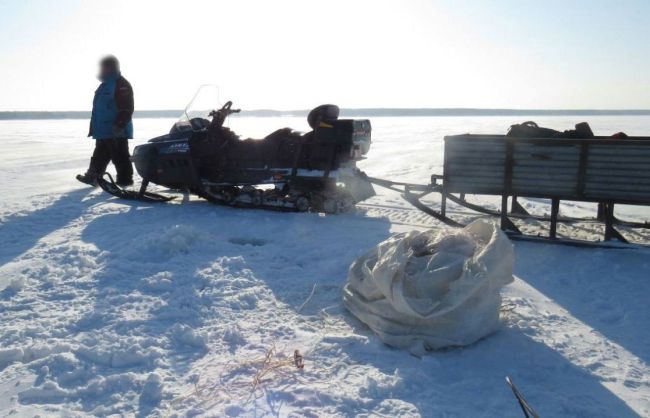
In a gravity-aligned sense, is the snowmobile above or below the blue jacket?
below

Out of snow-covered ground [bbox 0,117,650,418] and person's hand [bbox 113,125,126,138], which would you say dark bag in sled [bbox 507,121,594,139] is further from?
person's hand [bbox 113,125,126,138]

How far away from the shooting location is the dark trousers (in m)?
8.85

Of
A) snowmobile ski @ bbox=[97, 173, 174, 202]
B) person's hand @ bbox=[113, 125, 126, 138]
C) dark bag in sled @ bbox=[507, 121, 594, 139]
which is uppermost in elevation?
dark bag in sled @ bbox=[507, 121, 594, 139]

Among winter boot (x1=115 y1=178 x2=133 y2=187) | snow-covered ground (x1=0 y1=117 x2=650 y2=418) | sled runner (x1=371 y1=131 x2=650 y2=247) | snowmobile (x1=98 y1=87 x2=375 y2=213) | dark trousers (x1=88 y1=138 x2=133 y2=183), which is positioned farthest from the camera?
winter boot (x1=115 y1=178 x2=133 y2=187)

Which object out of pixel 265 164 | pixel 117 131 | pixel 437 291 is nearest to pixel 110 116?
pixel 117 131

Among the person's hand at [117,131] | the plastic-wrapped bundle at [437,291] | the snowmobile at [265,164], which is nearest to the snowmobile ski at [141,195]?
the snowmobile at [265,164]

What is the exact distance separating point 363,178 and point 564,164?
8.57ft

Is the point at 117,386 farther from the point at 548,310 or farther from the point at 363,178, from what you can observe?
the point at 363,178

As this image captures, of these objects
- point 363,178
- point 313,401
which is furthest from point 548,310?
point 363,178

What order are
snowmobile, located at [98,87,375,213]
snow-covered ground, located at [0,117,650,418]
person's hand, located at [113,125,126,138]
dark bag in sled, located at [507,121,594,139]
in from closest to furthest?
snow-covered ground, located at [0,117,650,418], dark bag in sled, located at [507,121,594,139], snowmobile, located at [98,87,375,213], person's hand, located at [113,125,126,138]

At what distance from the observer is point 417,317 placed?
3.06m

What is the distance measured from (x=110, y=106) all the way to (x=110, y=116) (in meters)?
0.17

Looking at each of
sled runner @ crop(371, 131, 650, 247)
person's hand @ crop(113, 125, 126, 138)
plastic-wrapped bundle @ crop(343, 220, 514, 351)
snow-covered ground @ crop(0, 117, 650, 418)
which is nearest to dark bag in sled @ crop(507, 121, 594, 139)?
sled runner @ crop(371, 131, 650, 247)

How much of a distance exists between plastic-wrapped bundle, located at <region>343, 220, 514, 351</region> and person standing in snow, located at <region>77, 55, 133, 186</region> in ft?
21.5
